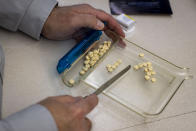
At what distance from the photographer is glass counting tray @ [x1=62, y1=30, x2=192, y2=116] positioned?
2.21ft

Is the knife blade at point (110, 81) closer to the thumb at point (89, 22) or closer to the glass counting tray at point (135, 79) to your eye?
the glass counting tray at point (135, 79)

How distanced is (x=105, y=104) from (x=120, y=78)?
0.10 metres

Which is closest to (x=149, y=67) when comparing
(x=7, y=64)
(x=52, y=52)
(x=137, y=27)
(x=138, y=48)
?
(x=138, y=48)

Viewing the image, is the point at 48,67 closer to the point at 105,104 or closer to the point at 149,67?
the point at 105,104

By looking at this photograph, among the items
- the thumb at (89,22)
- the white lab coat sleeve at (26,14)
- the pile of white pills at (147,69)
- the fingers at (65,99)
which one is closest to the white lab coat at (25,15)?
the white lab coat sleeve at (26,14)

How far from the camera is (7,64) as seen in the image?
0.70 metres

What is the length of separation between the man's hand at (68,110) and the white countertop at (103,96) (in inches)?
3.5

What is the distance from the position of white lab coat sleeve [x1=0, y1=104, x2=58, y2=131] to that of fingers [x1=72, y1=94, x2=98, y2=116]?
6 cm

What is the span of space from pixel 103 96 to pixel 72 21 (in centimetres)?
24

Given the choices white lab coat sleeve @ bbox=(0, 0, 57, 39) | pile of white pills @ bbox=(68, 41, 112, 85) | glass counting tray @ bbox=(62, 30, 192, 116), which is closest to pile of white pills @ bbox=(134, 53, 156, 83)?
glass counting tray @ bbox=(62, 30, 192, 116)

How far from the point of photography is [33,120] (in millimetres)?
532

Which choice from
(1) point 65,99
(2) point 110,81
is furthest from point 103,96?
(1) point 65,99

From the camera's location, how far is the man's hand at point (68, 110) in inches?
21.3

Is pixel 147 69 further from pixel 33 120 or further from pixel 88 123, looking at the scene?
pixel 33 120
